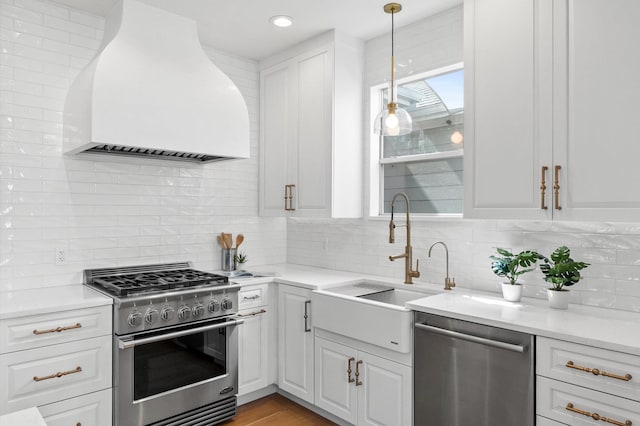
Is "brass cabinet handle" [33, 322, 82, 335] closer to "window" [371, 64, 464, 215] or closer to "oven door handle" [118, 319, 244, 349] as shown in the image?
"oven door handle" [118, 319, 244, 349]

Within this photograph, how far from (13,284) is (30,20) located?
162cm

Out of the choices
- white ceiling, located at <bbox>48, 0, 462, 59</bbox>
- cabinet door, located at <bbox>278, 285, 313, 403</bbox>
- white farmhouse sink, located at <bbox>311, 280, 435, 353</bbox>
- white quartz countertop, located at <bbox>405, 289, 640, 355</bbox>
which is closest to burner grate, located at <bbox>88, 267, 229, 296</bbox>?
cabinet door, located at <bbox>278, 285, 313, 403</bbox>

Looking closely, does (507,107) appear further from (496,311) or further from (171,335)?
(171,335)

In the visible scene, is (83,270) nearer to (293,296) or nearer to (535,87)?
(293,296)

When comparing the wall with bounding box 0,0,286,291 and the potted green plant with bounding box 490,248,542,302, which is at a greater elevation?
the wall with bounding box 0,0,286,291

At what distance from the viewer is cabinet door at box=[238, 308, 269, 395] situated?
2988mm

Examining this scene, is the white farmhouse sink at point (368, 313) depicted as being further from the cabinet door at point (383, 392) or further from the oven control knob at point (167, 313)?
the oven control knob at point (167, 313)

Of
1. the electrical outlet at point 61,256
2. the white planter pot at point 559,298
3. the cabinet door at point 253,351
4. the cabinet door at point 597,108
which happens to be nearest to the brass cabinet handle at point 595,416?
the white planter pot at point 559,298

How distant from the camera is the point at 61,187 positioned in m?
2.76

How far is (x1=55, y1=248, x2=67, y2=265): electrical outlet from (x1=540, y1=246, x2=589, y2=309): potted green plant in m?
2.86

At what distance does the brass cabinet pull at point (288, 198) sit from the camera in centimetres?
347

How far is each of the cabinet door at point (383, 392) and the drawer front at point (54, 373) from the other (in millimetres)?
1444

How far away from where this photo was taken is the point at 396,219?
3199 mm

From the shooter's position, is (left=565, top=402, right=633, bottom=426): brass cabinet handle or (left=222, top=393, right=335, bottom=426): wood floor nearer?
(left=565, top=402, right=633, bottom=426): brass cabinet handle
